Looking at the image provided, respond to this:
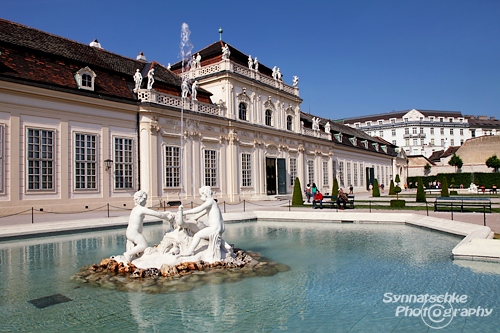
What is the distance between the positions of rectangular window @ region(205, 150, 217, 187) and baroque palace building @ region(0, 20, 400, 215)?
0.27 ft

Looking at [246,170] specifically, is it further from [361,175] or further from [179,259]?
[361,175]

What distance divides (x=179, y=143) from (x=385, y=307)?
76.9ft

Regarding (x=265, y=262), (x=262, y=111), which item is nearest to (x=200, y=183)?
(x=262, y=111)

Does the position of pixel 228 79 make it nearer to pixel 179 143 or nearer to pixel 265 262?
pixel 179 143

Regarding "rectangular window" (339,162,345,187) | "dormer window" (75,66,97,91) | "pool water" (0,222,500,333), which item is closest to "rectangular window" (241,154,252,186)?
"dormer window" (75,66,97,91)

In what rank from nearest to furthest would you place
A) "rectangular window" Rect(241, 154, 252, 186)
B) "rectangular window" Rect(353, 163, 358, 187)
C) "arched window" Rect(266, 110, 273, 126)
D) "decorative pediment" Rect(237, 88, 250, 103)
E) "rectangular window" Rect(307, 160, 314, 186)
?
"decorative pediment" Rect(237, 88, 250, 103) → "rectangular window" Rect(241, 154, 252, 186) → "arched window" Rect(266, 110, 273, 126) → "rectangular window" Rect(307, 160, 314, 186) → "rectangular window" Rect(353, 163, 358, 187)

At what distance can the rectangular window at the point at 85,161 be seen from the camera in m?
22.6

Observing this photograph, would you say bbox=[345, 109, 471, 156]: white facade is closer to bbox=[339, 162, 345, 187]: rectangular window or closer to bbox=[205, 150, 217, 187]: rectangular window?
bbox=[339, 162, 345, 187]: rectangular window

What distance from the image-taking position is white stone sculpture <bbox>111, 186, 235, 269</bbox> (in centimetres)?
875

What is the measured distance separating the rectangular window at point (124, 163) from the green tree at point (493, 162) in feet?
206

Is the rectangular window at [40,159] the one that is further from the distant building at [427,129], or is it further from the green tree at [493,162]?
the distant building at [427,129]

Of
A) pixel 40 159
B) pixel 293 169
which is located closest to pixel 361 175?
pixel 293 169

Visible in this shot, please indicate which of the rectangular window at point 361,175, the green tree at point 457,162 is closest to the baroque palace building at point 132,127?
the rectangular window at point 361,175

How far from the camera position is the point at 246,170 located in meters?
34.3
